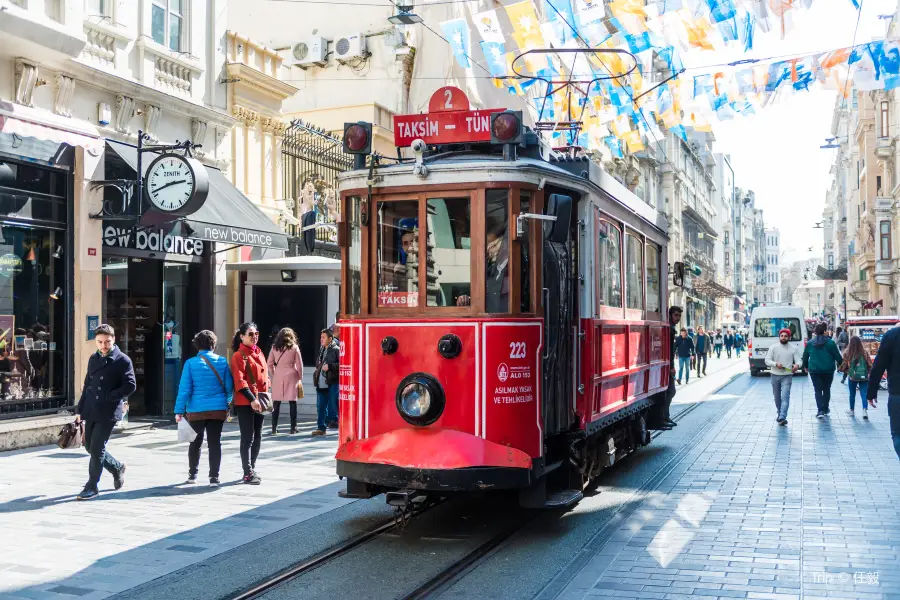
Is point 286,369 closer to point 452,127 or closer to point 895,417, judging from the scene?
point 452,127

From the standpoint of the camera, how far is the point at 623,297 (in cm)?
955

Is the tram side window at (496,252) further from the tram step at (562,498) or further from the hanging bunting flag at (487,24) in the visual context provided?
the hanging bunting flag at (487,24)

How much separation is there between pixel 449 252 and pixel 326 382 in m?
7.38

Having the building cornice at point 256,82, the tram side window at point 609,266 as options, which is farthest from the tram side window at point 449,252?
the building cornice at point 256,82

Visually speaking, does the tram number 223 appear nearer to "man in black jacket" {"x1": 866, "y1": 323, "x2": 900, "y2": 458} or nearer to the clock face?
"man in black jacket" {"x1": 866, "y1": 323, "x2": 900, "y2": 458}

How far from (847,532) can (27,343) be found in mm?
10238

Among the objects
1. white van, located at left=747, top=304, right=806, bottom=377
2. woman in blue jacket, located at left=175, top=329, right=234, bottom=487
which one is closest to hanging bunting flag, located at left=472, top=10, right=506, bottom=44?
woman in blue jacket, located at left=175, top=329, right=234, bottom=487

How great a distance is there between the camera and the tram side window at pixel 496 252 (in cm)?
717

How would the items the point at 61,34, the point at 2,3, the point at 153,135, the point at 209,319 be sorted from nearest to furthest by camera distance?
the point at 2,3, the point at 61,34, the point at 153,135, the point at 209,319

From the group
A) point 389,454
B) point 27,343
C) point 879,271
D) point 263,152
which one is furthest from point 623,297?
point 879,271

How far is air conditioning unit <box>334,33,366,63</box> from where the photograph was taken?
88.8 ft

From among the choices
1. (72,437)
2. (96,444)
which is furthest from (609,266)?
(72,437)

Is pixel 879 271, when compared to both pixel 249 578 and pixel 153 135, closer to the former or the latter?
pixel 153 135

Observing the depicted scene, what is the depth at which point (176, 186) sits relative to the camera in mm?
13359
